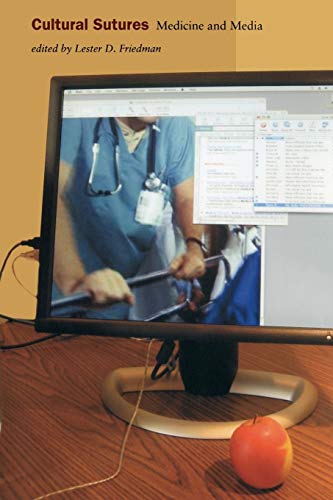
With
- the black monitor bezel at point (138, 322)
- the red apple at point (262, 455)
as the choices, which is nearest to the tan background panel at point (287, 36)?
the black monitor bezel at point (138, 322)

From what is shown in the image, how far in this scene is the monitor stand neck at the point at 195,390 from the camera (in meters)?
0.63

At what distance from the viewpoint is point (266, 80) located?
0.70 m

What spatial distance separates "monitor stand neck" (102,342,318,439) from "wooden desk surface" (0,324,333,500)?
0.01 m

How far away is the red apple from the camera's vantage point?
52 cm

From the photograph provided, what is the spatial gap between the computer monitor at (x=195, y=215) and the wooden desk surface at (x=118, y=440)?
3cm

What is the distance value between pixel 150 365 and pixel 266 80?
455 mm

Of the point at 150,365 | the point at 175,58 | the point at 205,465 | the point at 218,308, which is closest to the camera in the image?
the point at 205,465

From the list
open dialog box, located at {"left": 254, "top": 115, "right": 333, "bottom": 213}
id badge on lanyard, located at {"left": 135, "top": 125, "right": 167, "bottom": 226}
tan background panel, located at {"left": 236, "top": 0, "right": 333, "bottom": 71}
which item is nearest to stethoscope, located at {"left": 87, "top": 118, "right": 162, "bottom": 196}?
id badge on lanyard, located at {"left": 135, "top": 125, "right": 167, "bottom": 226}

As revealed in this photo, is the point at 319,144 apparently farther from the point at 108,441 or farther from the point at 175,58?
the point at 175,58

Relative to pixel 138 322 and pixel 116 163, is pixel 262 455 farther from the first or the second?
pixel 116 163

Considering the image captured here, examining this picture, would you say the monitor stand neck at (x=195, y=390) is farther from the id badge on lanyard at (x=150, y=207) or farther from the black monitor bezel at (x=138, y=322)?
the id badge on lanyard at (x=150, y=207)

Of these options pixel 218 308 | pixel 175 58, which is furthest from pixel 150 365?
pixel 175 58

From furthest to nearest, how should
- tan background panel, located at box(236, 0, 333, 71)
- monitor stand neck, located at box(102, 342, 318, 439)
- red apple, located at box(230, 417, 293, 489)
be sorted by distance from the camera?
tan background panel, located at box(236, 0, 333, 71), monitor stand neck, located at box(102, 342, 318, 439), red apple, located at box(230, 417, 293, 489)

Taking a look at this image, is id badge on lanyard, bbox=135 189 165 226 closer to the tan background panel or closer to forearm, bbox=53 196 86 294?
forearm, bbox=53 196 86 294
